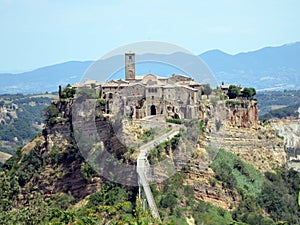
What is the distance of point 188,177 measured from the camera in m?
17.8

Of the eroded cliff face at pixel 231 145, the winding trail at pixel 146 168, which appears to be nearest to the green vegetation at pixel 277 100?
the eroded cliff face at pixel 231 145

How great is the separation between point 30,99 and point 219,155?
63.4m

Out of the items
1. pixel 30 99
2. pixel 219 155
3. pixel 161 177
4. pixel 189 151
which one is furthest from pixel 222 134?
pixel 30 99

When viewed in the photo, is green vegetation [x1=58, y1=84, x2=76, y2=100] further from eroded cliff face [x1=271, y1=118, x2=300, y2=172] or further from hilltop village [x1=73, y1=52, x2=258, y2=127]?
eroded cliff face [x1=271, y1=118, x2=300, y2=172]

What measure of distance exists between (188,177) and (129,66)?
3831 mm

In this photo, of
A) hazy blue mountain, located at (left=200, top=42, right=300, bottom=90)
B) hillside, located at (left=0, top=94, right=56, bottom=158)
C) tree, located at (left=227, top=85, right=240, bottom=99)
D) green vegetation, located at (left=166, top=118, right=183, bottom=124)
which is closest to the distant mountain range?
hazy blue mountain, located at (left=200, top=42, right=300, bottom=90)

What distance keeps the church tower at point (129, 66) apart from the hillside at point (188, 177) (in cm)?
137

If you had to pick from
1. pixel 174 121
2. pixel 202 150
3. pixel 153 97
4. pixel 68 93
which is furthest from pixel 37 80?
pixel 202 150

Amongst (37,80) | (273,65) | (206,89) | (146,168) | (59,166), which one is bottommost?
(37,80)

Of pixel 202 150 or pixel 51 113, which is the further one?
pixel 51 113

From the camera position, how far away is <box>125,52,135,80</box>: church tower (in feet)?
57.6

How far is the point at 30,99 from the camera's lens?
8019 centimetres

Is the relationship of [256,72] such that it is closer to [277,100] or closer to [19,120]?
[277,100]

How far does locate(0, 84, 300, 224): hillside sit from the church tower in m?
1.37
